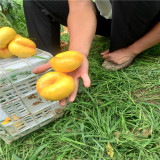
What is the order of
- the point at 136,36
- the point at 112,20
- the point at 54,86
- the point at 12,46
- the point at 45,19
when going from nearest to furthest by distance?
the point at 54,86 → the point at 12,46 → the point at 112,20 → the point at 136,36 → the point at 45,19

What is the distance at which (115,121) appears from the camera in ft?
3.68

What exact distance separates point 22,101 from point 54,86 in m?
0.30

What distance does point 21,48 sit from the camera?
0.96m

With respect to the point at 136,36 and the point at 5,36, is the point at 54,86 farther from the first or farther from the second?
the point at 136,36

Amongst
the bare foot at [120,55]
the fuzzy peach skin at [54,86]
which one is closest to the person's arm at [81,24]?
the bare foot at [120,55]

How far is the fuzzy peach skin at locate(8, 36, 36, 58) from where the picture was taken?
0.97 m

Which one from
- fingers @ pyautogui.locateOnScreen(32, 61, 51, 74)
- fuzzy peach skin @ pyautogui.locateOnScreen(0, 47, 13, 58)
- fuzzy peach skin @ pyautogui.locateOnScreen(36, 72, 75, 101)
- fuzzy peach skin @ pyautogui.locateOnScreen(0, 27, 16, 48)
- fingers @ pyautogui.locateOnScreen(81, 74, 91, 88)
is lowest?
fingers @ pyautogui.locateOnScreen(81, 74, 91, 88)

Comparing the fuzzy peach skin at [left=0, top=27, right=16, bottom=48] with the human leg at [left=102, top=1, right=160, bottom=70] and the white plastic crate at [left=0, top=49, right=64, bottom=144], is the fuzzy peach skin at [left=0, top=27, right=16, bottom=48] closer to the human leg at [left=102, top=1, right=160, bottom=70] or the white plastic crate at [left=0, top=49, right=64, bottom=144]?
the white plastic crate at [left=0, top=49, right=64, bottom=144]

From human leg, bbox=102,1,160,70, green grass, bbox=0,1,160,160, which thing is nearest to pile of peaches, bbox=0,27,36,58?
green grass, bbox=0,1,160,160

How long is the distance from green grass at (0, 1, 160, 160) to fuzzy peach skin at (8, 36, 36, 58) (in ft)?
1.86

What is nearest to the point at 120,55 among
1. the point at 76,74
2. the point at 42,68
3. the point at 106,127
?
the point at 76,74

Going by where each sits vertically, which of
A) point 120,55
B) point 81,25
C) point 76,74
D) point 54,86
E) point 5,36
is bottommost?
point 120,55

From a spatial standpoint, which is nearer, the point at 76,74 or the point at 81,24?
the point at 76,74

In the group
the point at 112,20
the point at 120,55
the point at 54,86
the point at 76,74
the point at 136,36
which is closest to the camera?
the point at 54,86
